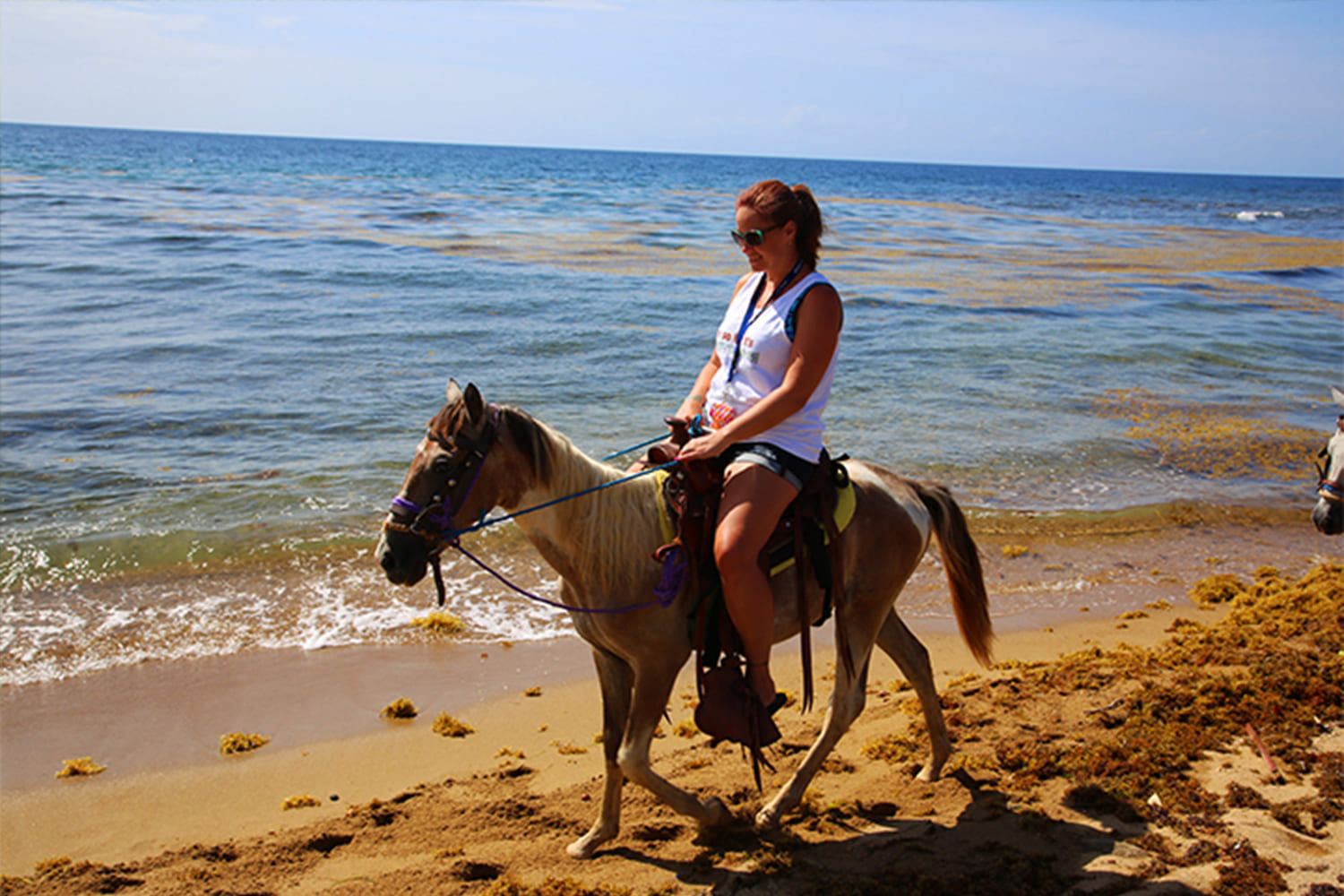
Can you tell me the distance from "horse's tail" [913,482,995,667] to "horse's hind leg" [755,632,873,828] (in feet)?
2.58

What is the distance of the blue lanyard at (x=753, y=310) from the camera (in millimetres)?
3738

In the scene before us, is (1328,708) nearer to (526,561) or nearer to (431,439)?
(431,439)

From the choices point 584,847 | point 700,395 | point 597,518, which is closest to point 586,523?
point 597,518

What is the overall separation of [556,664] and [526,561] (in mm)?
2072

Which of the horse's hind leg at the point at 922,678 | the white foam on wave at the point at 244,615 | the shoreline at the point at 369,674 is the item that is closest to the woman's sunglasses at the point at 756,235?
the horse's hind leg at the point at 922,678

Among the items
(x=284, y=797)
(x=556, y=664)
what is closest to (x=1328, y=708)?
(x=556, y=664)

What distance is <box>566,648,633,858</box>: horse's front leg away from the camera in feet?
13.4

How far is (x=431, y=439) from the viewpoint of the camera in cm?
347

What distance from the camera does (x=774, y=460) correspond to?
3.76 meters

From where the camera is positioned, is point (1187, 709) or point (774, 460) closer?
point (774, 460)

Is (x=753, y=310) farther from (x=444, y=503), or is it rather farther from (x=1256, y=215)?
(x=1256, y=215)

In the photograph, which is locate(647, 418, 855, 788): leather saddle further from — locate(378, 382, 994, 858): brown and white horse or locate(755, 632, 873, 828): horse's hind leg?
locate(755, 632, 873, 828): horse's hind leg

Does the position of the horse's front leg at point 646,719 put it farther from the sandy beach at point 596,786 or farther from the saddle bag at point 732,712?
the sandy beach at point 596,786

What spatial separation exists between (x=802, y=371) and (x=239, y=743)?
3959 millimetres
